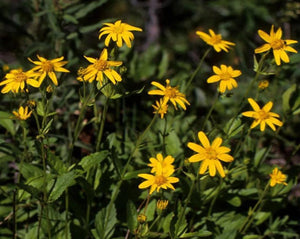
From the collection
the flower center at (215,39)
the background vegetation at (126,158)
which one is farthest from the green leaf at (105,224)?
the flower center at (215,39)

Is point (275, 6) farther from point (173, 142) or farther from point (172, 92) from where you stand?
point (172, 92)

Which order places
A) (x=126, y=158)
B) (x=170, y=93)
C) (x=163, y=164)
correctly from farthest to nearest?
(x=126, y=158), (x=170, y=93), (x=163, y=164)


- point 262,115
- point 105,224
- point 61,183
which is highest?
point 262,115

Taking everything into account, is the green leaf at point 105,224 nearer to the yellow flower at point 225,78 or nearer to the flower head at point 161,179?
the flower head at point 161,179

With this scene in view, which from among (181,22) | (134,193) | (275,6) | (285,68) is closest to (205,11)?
(181,22)

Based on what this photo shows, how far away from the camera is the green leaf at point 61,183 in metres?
1.84

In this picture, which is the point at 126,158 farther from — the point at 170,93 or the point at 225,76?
the point at 225,76

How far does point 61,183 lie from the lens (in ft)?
6.16

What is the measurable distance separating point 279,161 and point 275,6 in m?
2.56

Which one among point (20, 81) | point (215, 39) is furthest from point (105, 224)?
point (215, 39)

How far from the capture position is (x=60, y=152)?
2.67 metres

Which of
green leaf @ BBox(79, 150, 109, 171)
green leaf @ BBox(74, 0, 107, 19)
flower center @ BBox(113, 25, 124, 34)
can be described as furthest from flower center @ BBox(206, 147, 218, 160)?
green leaf @ BBox(74, 0, 107, 19)

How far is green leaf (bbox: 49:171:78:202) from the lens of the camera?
72.5 inches

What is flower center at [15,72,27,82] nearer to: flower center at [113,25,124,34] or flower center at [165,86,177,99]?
flower center at [113,25,124,34]
